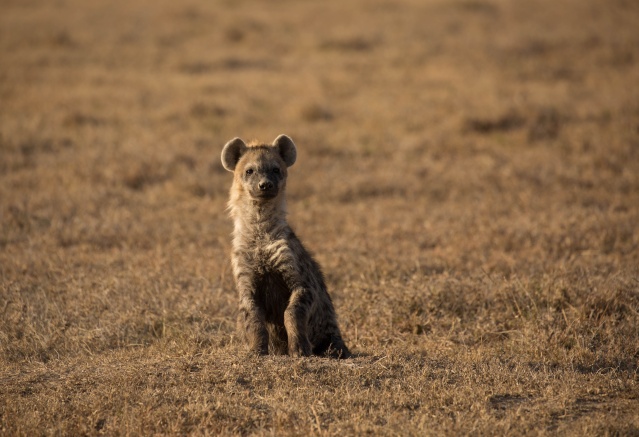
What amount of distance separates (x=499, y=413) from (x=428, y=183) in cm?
613

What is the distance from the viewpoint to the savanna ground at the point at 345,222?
4.64 m

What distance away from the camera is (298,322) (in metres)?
5.21

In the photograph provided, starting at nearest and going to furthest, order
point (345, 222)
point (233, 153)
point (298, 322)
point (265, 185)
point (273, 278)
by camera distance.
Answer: point (298, 322), point (273, 278), point (265, 185), point (233, 153), point (345, 222)

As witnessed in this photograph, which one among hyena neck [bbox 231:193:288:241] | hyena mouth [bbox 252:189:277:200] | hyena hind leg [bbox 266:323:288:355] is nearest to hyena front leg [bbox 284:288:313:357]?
hyena hind leg [bbox 266:323:288:355]

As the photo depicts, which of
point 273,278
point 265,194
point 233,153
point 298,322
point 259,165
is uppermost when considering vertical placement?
point 233,153

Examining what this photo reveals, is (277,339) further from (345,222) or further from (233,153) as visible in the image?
(345,222)

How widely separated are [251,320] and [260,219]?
736mm

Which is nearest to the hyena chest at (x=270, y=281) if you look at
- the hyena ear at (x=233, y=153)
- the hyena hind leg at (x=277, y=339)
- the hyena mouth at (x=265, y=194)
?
the hyena hind leg at (x=277, y=339)

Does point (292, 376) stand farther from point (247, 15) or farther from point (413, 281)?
point (247, 15)

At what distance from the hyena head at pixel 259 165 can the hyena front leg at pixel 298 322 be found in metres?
0.77

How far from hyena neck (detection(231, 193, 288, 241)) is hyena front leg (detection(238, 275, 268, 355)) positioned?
35 centimetres

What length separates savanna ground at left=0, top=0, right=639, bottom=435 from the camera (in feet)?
15.2

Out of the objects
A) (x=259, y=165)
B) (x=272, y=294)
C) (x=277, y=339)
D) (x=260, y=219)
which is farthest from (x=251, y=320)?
(x=259, y=165)

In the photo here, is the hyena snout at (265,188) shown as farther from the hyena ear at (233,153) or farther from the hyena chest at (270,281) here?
the hyena ear at (233,153)
